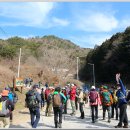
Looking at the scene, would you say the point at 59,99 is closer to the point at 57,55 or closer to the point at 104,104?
the point at 104,104

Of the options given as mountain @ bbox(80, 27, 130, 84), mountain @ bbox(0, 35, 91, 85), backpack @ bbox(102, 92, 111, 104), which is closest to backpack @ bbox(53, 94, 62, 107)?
backpack @ bbox(102, 92, 111, 104)

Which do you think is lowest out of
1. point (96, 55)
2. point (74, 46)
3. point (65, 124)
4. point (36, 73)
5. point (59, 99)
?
point (65, 124)

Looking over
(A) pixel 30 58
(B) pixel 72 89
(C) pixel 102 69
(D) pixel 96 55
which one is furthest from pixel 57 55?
(B) pixel 72 89

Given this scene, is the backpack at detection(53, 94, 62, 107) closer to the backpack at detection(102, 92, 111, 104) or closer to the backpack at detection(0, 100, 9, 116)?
the backpack at detection(0, 100, 9, 116)

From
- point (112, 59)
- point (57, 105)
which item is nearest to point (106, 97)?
point (57, 105)

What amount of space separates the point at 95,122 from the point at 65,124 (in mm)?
1527

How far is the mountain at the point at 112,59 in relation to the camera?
76062mm

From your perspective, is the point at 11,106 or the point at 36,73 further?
the point at 36,73

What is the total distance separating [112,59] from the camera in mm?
79375

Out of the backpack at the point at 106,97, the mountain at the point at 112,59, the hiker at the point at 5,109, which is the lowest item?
the hiker at the point at 5,109

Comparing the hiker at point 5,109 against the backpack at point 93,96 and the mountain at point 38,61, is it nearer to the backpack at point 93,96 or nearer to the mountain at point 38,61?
the backpack at point 93,96

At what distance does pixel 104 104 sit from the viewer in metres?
16.8

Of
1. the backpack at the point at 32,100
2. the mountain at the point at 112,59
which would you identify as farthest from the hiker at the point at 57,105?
the mountain at the point at 112,59

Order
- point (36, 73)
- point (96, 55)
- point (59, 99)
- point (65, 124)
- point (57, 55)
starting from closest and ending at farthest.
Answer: point (59, 99) → point (65, 124) → point (36, 73) → point (96, 55) → point (57, 55)
